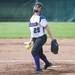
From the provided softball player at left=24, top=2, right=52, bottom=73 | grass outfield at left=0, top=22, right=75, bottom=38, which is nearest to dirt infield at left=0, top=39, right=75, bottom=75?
softball player at left=24, top=2, right=52, bottom=73

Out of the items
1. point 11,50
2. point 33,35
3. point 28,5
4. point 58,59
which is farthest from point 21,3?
point 33,35

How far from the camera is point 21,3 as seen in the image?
42.5 meters

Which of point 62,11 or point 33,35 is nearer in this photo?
point 33,35

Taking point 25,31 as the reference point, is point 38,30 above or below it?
above

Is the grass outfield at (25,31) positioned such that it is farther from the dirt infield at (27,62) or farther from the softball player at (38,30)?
the softball player at (38,30)

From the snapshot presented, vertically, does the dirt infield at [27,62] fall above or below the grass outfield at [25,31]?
above

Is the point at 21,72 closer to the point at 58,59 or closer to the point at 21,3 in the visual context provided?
the point at 58,59

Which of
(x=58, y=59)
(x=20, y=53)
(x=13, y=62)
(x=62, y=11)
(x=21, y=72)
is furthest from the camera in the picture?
(x=62, y=11)

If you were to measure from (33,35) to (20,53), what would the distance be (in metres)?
4.47

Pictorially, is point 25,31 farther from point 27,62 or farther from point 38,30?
Result: point 38,30

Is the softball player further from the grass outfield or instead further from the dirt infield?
the grass outfield

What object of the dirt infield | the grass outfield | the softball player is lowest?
the grass outfield

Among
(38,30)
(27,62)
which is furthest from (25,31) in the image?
(38,30)

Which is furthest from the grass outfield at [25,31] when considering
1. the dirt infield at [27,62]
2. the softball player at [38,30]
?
the softball player at [38,30]
